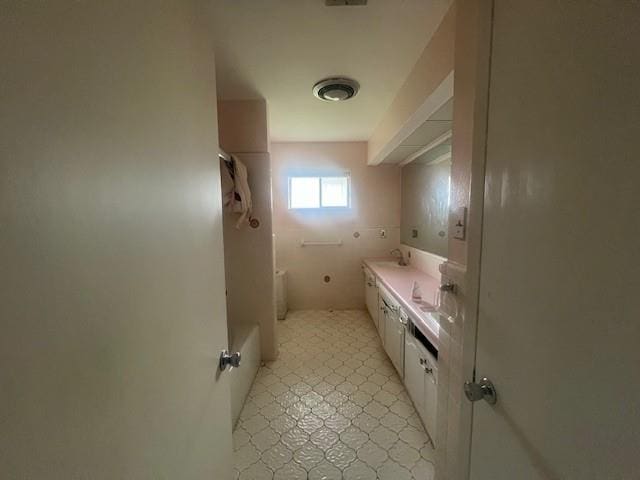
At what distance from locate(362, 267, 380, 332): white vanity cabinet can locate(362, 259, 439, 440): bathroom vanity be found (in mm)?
12

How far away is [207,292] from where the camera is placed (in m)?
0.91

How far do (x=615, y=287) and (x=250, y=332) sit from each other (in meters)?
2.25

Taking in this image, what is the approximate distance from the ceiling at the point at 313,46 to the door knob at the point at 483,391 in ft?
5.11

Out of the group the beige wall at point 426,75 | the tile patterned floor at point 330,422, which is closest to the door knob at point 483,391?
the tile patterned floor at point 330,422

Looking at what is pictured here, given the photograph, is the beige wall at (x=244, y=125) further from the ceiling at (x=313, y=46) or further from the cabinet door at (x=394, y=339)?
the cabinet door at (x=394, y=339)

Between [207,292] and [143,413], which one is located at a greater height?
[207,292]

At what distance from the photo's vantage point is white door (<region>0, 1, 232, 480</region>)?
1.05 feet

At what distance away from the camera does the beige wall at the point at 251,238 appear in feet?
7.42

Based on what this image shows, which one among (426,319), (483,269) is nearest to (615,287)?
(483,269)

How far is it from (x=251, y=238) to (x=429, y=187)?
1.96 m

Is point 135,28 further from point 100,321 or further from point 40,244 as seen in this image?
point 100,321

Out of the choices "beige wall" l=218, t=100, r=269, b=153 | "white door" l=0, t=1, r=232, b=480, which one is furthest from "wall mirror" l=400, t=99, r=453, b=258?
"white door" l=0, t=1, r=232, b=480

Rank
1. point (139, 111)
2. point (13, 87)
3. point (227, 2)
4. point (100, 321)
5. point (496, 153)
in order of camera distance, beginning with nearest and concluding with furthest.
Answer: point (13, 87)
point (100, 321)
point (139, 111)
point (496, 153)
point (227, 2)

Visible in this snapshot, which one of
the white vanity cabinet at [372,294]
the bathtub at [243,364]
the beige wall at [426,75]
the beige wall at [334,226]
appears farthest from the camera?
the beige wall at [334,226]
